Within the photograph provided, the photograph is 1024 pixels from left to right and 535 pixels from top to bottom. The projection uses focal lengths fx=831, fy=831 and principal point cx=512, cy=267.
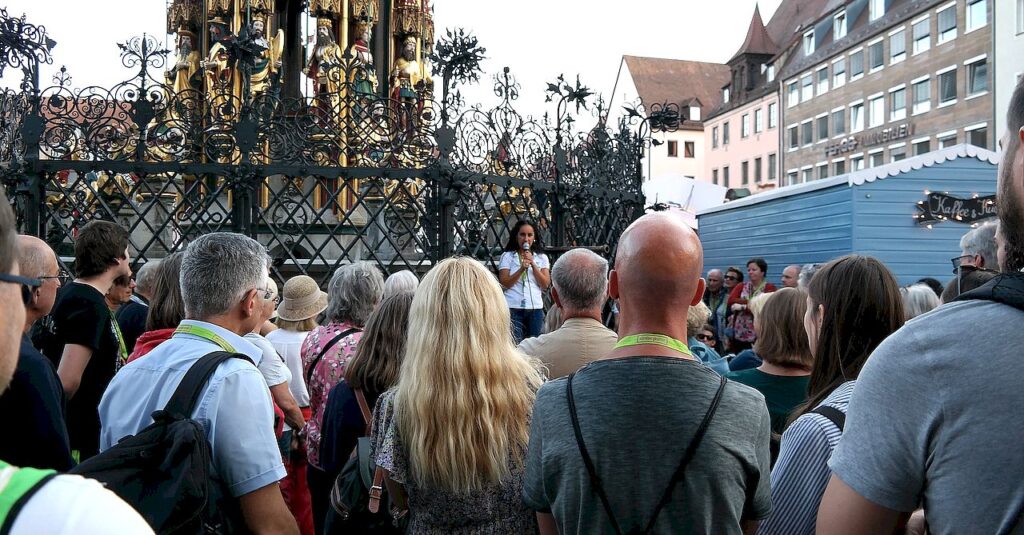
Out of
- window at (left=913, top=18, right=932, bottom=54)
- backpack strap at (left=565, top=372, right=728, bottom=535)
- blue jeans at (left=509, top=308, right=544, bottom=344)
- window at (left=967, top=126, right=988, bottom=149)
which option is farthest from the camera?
window at (left=913, top=18, right=932, bottom=54)

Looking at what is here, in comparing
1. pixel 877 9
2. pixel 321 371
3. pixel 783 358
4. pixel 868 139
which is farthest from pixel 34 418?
pixel 877 9

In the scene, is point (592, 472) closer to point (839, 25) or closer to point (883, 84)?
point (883, 84)

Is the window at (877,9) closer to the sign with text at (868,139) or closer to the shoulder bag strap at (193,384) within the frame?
the sign with text at (868,139)

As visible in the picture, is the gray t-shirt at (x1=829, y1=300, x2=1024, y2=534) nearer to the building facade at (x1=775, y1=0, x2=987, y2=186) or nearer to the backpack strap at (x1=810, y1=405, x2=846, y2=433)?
the backpack strap at (x1=810, y1=405, x2=846, y2=433)

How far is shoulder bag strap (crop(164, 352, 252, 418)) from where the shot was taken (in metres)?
2.51

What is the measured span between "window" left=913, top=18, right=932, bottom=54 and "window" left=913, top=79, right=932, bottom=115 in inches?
61.5

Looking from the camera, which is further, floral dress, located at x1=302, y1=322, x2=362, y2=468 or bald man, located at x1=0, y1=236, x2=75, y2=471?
floral dress, located at x1=302, y1=322, x2=362, y2=468

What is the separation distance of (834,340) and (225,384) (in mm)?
1938

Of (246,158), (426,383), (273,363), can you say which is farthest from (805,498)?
(246,158)

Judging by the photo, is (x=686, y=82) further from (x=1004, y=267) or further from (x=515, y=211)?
(x=1004, y=267)

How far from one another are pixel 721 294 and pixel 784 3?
55.9 metres

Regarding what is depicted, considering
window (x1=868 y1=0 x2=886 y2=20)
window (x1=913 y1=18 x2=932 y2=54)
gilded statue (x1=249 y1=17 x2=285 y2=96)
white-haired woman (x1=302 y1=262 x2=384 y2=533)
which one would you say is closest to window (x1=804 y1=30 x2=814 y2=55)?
window (x1=868 y1=0 x2=886 y2=20)

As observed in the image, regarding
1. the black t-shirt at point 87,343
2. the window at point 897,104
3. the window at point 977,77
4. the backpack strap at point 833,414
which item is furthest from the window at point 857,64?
the backpack strap at point 833,414

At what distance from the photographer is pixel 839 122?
151 ft
